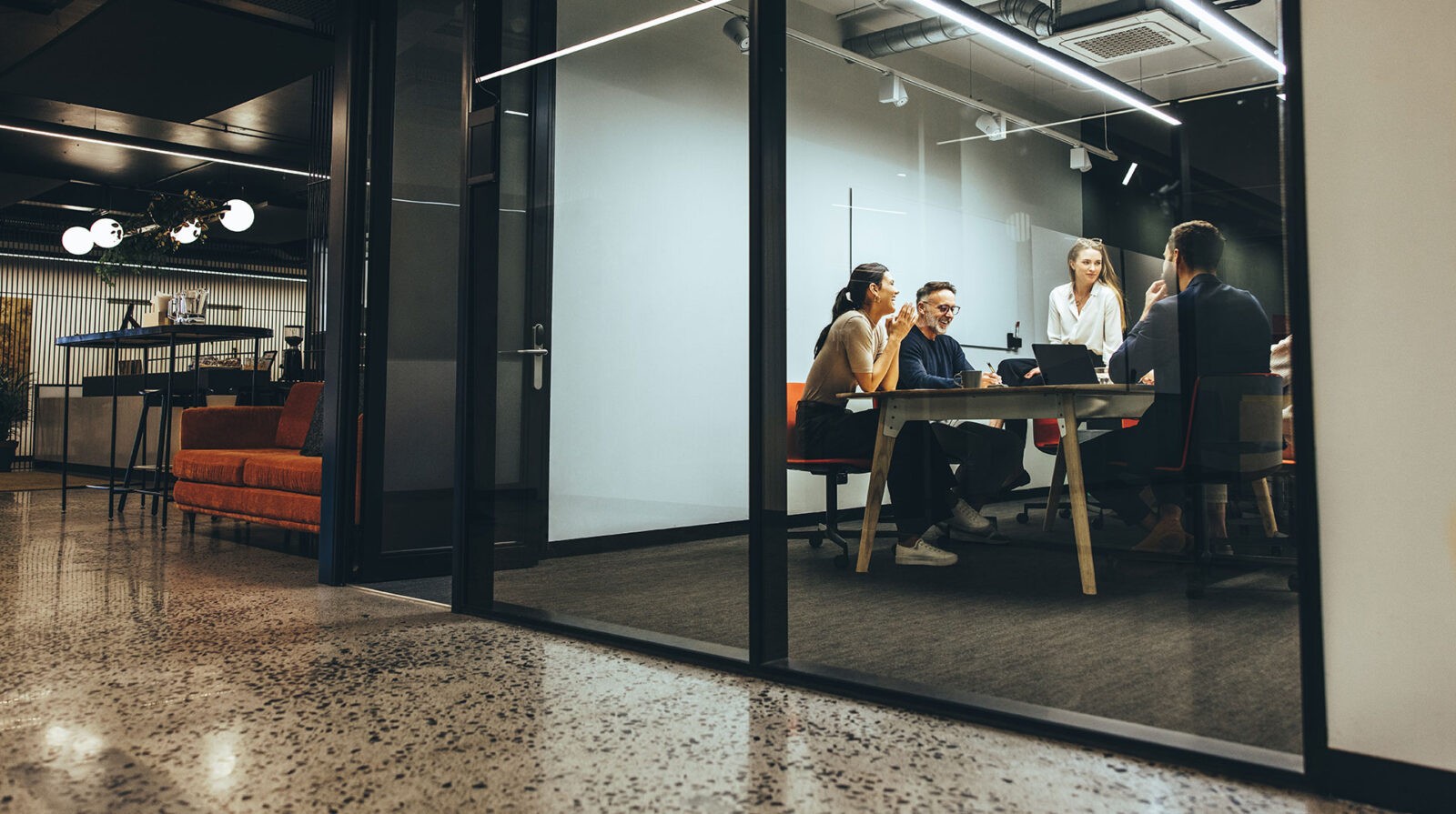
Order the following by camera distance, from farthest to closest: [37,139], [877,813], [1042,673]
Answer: [37,139]
[1042,673]
[877,813]

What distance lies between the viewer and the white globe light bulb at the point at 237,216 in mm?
9297

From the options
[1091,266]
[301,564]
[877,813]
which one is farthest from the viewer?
[301,564]

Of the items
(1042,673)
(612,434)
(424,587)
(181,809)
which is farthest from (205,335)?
(1042,673)

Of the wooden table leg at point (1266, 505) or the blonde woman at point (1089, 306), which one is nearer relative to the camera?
the wooden table leg at point (1266, 505)

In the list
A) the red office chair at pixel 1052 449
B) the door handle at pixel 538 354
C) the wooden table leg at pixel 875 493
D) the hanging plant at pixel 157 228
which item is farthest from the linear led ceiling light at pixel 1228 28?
the hanging plant at pixel 157 228

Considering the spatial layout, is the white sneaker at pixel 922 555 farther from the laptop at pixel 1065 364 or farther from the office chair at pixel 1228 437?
the office chair at pixel 1228 437

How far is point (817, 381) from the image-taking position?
315 centimetres

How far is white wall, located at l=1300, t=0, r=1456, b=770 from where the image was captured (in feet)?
5.46

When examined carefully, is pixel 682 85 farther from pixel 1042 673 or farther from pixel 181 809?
pixel 181 809

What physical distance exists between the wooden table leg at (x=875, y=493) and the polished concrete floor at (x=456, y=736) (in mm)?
712

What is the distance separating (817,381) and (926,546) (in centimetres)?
65

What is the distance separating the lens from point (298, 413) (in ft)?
19.4

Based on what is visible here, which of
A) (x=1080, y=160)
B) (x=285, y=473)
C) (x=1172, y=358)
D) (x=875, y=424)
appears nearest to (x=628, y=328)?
(x=875, y=424)

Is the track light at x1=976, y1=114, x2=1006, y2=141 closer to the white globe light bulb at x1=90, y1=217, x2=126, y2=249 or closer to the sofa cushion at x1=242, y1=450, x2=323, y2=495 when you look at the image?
the sofa cushion at x1=242, y1=450, x2=323, y2=495
